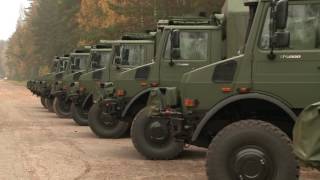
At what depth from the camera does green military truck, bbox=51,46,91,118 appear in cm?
2073

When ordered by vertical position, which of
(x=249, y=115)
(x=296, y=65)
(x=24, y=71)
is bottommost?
(x=24, y=71)

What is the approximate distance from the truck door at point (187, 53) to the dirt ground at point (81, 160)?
5.17 ft

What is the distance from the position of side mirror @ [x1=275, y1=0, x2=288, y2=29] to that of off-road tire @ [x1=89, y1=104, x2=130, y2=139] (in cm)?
785

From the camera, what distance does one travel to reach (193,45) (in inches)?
459

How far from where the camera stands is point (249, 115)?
8.44 meters

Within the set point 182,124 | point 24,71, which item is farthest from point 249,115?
point 24,71

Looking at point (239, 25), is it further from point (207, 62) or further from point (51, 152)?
point (51, 152)

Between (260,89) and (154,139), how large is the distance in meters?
3.62

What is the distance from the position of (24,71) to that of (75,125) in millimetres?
87849

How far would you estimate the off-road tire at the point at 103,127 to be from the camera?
14719 mm

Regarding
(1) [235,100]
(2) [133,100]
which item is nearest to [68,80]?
(2) [133,100]

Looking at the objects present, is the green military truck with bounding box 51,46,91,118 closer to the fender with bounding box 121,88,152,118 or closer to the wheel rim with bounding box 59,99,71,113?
the wheel rim with bounding box 59,99,71,113

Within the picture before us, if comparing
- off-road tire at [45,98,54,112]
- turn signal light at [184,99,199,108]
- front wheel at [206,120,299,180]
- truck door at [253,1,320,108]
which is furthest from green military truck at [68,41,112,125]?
front wheel at [206,120,299,180]

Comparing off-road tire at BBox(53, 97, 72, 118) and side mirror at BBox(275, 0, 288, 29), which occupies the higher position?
side mirror at BBox(275, 0, 288, 29)
